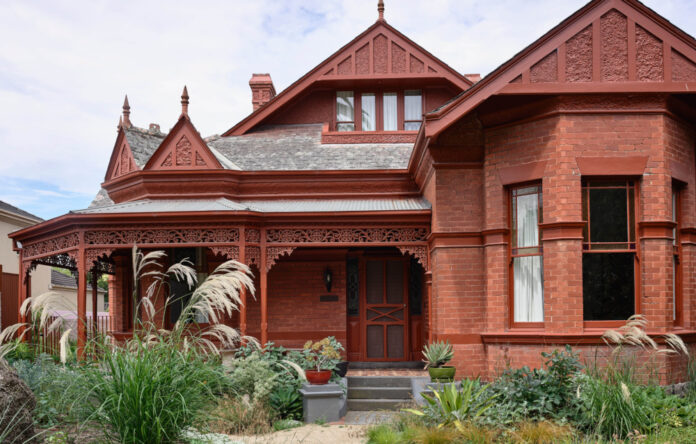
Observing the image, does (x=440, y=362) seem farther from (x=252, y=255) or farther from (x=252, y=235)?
(x=252, y=235)

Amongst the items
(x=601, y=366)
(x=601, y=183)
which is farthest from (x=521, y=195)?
(x=601, y=366)

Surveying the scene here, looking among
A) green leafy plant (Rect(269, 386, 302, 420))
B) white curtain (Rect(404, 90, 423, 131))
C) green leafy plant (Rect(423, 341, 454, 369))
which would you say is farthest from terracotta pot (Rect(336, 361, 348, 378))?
white curtain (Rect(404, 90, 423, 131))

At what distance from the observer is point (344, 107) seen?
53.9 feet

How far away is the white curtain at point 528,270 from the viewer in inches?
383

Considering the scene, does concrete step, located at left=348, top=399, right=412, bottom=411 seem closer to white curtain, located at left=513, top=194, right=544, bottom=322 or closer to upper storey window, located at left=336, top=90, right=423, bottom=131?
white curtain, located at left=513, top=194, right=544, bottom=322

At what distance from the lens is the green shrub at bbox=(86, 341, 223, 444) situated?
5.15 metres

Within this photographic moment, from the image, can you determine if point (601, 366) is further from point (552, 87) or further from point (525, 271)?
point (552, 87)

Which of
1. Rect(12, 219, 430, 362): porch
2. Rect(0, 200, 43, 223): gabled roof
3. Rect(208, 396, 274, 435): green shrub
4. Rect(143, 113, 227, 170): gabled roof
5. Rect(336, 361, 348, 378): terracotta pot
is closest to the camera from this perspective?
Rect(208, 396, 274, 435): green shrub

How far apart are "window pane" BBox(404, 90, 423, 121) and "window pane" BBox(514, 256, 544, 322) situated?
7.01 m

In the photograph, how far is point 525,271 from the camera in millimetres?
9906

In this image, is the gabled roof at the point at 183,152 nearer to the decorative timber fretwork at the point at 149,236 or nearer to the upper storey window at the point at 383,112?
the decorative timber fretwork at the point at 149,236

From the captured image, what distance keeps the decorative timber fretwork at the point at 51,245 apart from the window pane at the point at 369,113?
25.1 ft

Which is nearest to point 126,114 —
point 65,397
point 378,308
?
point 378,308

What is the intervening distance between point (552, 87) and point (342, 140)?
705 centimetres
